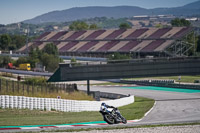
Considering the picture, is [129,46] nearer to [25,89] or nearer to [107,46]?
[107,46]

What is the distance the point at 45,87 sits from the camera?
3953cm

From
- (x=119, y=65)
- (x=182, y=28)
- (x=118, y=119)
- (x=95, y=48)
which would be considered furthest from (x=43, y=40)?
(x=118, y=119)

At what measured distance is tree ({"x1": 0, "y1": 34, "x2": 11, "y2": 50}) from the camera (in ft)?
568

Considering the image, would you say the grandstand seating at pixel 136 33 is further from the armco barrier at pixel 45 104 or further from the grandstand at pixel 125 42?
the armco barrier at pixel 45 104

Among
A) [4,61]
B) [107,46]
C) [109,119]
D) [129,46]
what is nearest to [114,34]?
[107,46]

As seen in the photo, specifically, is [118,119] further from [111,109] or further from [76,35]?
[76,35]

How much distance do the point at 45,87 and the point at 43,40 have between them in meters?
113

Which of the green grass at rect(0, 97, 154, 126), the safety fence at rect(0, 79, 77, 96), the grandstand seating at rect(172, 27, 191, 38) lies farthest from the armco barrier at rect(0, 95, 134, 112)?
the grandstand seating at rect(172, 27, 191, 38)

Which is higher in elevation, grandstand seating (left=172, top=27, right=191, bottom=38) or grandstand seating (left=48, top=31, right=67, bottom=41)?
grandstand seating (left=172, top=27, right=191, bottom=38)

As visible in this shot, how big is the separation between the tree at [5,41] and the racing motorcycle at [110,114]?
6037 inches

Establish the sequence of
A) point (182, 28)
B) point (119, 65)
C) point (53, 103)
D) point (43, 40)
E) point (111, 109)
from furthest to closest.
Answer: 1. point (43, 40)
2. point (182, 28)
3. point (119, 65)
4. point (53, 103)
5. point (111, 109)

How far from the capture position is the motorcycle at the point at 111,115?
81.3 ft

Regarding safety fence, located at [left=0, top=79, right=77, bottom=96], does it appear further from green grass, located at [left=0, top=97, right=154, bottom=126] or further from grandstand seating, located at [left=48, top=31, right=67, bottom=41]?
grandstand seating, located at [left=48, top=31, right=67, bottom=41]

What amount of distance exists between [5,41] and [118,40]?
64.3m
